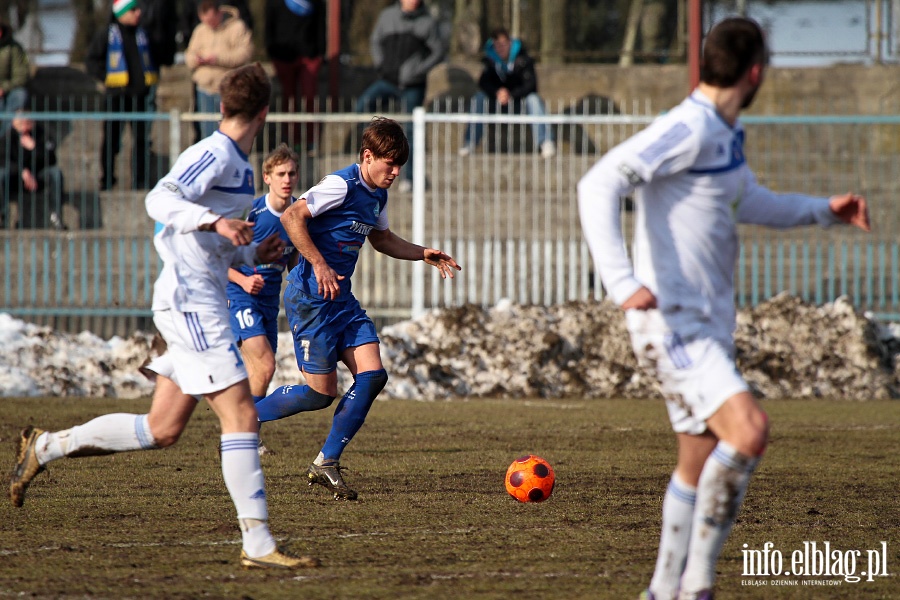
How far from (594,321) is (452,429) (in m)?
3.90

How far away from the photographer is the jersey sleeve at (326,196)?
22.5 feet

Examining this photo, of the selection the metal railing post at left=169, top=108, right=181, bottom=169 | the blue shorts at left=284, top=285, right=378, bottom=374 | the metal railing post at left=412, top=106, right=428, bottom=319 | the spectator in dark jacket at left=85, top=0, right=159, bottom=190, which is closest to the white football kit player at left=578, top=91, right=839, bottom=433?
the blue shorts at left=284, top=285, right=378, bottom=374

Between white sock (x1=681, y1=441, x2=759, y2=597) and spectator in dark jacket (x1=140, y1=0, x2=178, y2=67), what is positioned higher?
spectator in dark jacket (x1=140, y1=0, x2=178, y2=67)

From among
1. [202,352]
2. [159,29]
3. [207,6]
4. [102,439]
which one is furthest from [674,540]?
[159,29]

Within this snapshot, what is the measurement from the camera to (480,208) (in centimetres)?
1516

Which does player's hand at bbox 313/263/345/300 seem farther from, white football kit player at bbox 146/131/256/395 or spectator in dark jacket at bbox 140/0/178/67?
spectator in dark jacket at bbox 140/0/178/67

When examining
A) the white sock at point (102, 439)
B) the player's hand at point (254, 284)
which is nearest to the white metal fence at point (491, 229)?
the player's hand at point (254, 284)

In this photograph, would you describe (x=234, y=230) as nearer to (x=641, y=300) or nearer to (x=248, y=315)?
(x=641, y=300)

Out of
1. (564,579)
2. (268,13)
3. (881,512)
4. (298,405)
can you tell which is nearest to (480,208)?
(268,13)

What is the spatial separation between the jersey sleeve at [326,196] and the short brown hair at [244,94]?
1.70 meters

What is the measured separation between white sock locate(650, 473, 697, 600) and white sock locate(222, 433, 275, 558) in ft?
5.18

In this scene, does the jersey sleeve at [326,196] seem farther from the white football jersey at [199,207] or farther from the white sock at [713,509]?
the white sock at [713,509]

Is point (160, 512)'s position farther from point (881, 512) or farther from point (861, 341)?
point (861, 341)

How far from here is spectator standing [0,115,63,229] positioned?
15000 millimetres
